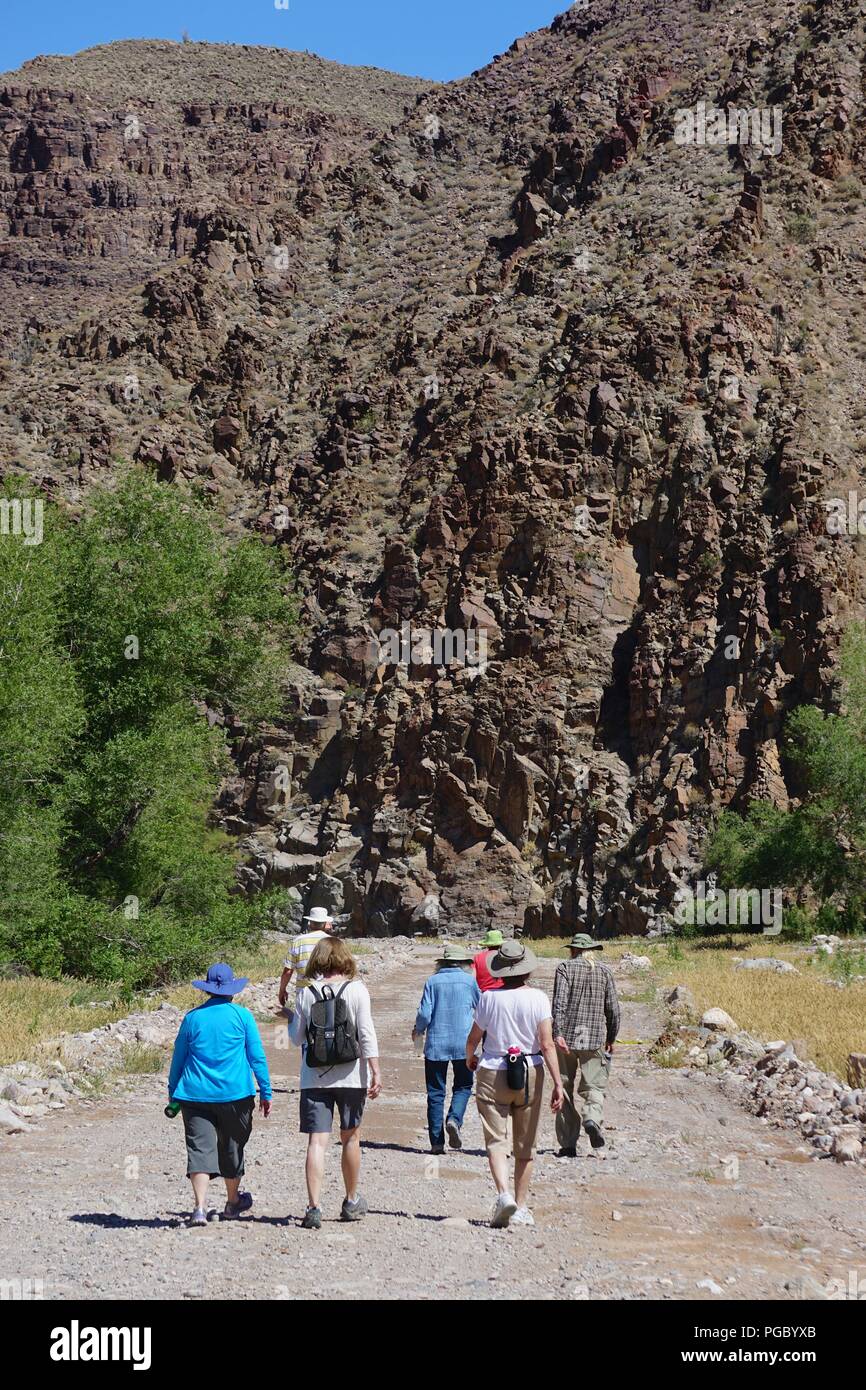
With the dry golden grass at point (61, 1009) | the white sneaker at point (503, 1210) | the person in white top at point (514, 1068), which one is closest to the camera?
the white sneaker at point (503, 1210)

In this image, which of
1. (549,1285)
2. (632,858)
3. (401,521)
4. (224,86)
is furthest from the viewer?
(224,86)

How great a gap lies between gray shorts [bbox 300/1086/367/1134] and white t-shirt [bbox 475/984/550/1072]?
34.0 inches

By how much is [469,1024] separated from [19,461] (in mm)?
52829

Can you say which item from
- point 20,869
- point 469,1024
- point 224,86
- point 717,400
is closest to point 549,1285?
point 469,1024

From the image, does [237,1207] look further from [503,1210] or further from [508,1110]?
[508,1110]

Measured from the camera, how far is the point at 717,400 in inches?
1939

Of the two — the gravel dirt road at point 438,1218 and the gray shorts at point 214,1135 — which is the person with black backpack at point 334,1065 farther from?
the gray shorts at point 214,1135

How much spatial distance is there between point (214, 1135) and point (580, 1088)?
12.2ft

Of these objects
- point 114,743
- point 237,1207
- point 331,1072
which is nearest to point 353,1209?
point 237,1207

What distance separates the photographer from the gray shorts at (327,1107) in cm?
706

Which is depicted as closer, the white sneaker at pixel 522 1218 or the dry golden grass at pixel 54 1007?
the white sneaker at pixel 522 1218

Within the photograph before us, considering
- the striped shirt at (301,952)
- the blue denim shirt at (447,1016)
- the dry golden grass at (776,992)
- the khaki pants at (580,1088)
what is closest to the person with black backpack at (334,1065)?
the striped shirt at (301,952)

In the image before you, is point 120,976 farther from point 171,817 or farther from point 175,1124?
point 175,1124

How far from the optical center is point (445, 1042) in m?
9.88
